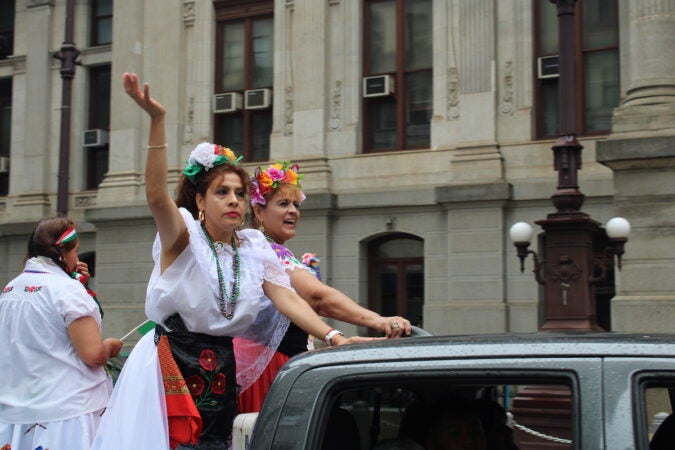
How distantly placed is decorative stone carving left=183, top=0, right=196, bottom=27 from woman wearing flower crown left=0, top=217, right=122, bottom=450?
18834mm

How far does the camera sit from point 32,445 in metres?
4.57

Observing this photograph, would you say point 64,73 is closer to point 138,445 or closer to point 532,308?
point 532,308

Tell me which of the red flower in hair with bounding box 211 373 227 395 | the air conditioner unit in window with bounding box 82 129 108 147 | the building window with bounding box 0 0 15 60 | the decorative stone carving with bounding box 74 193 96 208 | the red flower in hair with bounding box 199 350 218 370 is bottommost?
the red flower in hair with bounding box 211 373 227 395

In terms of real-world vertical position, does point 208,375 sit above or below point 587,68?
below

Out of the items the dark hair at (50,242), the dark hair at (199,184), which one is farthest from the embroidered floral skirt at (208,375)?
the dark hair at (50,242)

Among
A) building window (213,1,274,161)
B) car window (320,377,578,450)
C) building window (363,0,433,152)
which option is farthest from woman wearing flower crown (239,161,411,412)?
building window (213,1,274,161)

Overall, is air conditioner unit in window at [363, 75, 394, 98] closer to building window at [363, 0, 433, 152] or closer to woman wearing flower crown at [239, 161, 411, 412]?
building window at [363, 0, 433, 152]

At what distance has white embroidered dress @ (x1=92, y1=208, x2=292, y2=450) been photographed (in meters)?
3.80

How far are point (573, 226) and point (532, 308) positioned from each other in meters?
5.39

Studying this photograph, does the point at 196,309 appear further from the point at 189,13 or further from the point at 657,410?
the point at 189,13

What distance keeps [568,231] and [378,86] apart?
838 centimetres

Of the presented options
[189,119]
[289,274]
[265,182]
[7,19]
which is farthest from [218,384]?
[7,19]

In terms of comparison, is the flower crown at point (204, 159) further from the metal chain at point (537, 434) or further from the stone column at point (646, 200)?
the stone column at point (646, 200)

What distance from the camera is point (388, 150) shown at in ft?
67.1
